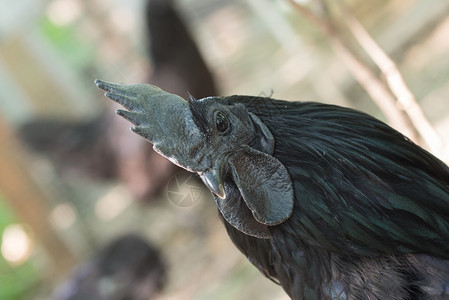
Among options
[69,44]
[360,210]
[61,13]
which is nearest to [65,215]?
[69,44]

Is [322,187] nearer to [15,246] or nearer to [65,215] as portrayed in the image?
[65,215]

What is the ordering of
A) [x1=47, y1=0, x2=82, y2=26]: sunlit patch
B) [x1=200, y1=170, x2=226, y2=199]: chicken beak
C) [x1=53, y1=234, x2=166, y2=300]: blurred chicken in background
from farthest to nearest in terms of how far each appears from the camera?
[x1=47, y1=0, x2=82, y2=26]: sunlit patch
[x1=53, y1=234, x2=166, y2=300]: blurred chicken in background
[x1=200, y1=170, x2=226, y2=199]: chicken beak

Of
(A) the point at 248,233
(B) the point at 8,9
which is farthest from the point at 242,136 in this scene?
(B) the point at 8,9

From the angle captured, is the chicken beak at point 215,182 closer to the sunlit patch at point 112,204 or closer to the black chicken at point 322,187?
the black chicken at point 322,187

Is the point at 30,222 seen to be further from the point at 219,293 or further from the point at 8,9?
the point at 8,9

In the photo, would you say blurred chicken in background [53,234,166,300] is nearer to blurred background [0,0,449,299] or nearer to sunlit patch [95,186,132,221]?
blurred background [0,0,449,299]

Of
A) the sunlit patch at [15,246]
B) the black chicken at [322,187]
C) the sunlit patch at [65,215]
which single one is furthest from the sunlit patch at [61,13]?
the black chicken at [322,187]

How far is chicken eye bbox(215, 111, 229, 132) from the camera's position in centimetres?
150

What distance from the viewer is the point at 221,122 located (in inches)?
59.2

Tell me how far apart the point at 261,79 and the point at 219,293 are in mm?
3836

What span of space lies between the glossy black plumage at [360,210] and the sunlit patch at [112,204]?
645 centimetres

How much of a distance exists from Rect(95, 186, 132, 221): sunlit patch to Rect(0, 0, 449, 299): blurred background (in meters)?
0.03

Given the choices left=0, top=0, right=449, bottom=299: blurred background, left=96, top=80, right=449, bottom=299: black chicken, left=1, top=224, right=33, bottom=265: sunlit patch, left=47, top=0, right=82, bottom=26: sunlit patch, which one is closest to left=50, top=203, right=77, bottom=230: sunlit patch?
left=0, top=0, right=449, bottom=299: blurred background

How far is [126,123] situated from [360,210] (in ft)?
14.0
